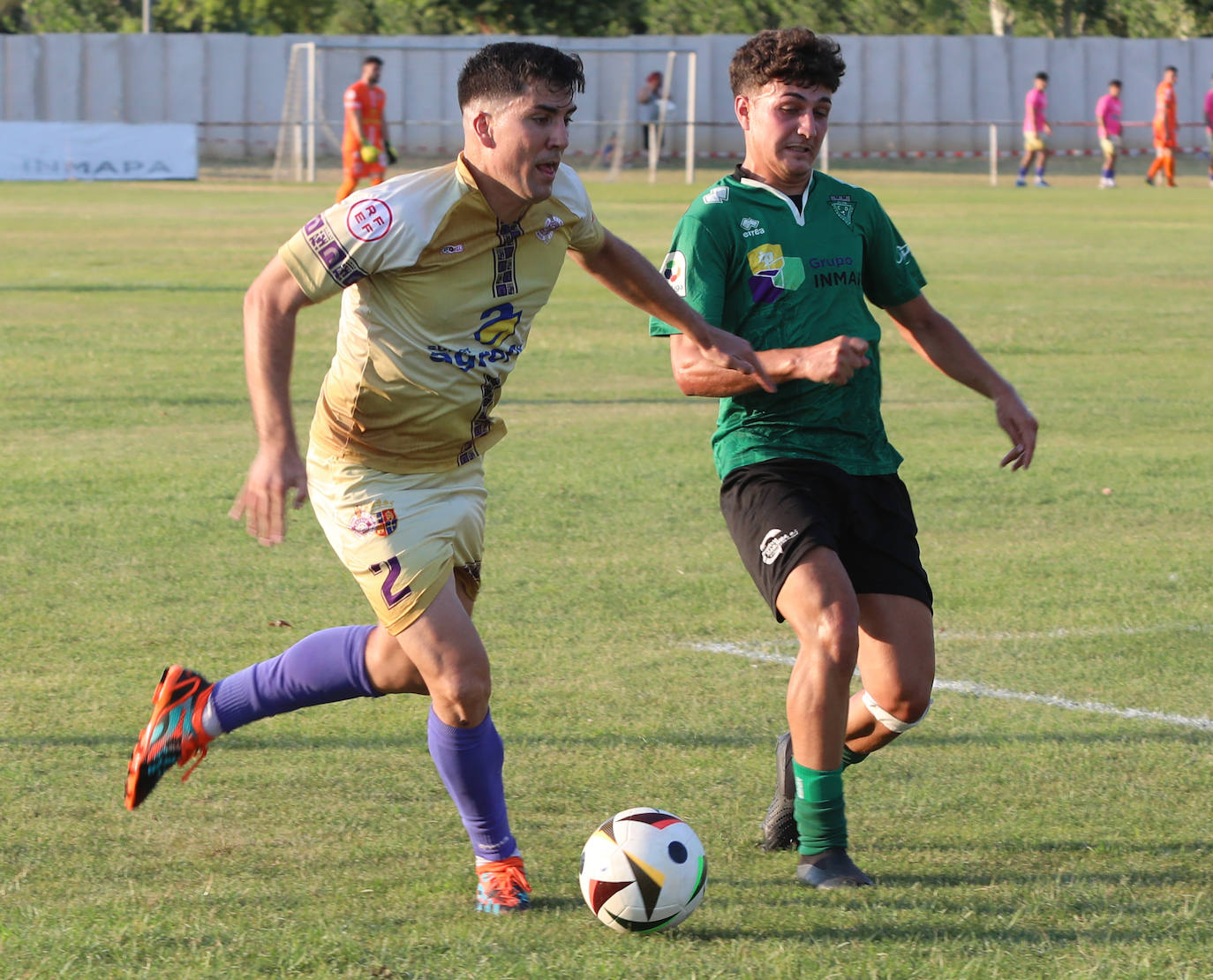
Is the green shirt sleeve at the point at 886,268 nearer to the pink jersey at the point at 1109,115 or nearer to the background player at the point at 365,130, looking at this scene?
the background player at the point at 365,130

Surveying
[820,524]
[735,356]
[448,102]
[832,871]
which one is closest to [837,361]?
[735,356]

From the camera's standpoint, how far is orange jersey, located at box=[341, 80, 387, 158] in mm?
24500

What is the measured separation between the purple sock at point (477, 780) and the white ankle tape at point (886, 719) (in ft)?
3.38

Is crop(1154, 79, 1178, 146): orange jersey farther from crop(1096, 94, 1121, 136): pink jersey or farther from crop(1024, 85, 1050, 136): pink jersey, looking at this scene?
crop(1024, 85, 1050, 136): pink jersey

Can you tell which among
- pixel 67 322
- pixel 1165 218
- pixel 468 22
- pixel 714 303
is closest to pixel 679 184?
pixel 1165 218

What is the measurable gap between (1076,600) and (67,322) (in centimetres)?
1022

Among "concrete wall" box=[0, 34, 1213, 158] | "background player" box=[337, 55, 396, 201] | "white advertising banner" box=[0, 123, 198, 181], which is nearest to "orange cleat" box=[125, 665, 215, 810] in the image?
"background player" box=[337, 55, 396, 201]

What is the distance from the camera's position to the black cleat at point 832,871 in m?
4.05

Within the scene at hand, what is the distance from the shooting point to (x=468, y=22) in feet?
163

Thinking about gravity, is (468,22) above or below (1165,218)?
above

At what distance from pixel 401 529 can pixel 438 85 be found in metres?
38.5

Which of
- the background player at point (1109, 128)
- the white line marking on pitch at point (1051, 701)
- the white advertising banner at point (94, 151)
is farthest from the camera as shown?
the background player at point (1109, 128)

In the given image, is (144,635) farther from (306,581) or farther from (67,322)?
(67,322)

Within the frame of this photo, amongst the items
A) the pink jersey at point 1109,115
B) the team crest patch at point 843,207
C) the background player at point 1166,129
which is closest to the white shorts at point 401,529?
the team crest patch at point 843,207
